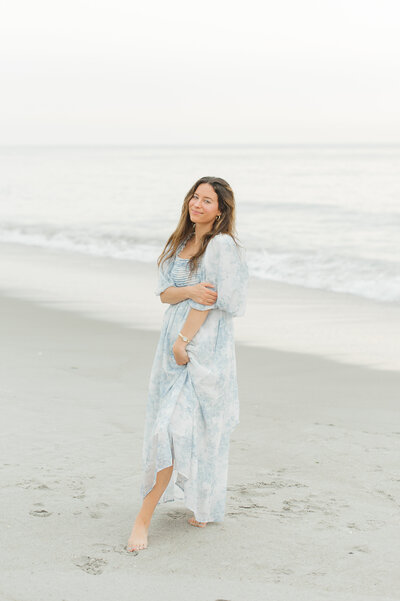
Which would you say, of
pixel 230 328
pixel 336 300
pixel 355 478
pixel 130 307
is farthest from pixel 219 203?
pixel 336 300

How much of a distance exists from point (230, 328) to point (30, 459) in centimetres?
159

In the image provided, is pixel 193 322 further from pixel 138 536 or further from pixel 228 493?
pixel 228 493

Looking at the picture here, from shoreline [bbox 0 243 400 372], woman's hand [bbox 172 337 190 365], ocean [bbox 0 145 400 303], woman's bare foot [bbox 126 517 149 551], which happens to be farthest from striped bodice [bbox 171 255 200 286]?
ocean [bbox 0 145 400 303]

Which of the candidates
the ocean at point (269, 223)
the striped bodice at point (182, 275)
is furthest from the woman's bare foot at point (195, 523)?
the ocean at point (269, 223)

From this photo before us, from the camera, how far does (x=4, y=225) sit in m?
23.0

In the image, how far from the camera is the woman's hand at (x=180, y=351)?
11.5ft

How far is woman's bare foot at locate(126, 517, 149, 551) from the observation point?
137 inches

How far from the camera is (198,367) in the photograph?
139 inches

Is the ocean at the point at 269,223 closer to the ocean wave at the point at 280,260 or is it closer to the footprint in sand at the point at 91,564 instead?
the ocean wave at the point at 280,260

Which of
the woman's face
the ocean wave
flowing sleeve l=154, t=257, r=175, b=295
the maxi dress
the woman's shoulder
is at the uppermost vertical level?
the woman's face

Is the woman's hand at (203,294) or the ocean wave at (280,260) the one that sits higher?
the woman's hand at (203,294)

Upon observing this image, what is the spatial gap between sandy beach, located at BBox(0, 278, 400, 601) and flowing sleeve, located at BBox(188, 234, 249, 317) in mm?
1076

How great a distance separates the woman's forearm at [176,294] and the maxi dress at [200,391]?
0.02m

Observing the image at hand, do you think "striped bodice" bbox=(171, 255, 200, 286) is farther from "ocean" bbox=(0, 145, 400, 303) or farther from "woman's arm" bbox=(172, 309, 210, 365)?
"ocean" bbox=(0, 145, 400, 303)
